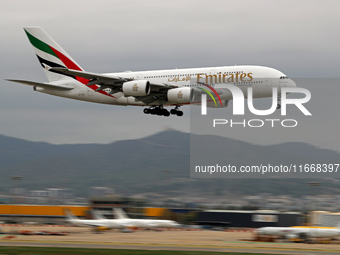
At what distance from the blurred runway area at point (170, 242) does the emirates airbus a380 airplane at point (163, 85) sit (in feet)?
44.4

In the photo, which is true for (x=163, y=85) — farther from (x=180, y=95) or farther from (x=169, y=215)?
(x=169, y=215)

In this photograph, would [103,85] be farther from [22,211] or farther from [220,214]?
[22,211]

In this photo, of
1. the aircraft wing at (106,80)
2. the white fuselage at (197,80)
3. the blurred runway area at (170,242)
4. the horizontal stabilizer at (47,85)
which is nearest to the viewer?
the blurred runway area at (170,242)

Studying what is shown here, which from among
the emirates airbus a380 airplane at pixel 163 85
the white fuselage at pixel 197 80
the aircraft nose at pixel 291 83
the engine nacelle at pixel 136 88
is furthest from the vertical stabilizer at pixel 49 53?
the aircraft nose at pixel 291 83

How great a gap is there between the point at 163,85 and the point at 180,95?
2.45 meters

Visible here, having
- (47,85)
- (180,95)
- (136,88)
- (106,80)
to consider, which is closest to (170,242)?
(180,95)

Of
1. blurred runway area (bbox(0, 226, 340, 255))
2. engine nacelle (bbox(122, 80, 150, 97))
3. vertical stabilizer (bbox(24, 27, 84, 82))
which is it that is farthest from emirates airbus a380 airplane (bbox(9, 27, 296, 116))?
blurred runway area (bbox(0, 226, 340, 255))

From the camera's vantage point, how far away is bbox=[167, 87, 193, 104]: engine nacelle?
6394 cm

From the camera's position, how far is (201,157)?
168ft

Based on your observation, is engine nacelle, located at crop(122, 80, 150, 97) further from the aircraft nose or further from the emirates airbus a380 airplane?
the aircraft nose

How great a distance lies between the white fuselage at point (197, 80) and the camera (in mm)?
63156

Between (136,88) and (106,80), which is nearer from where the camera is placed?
(136,88)

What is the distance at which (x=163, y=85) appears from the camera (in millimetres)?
65750

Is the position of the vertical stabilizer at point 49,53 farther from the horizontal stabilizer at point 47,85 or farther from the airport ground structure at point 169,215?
the airport ground structure at point 169,215
